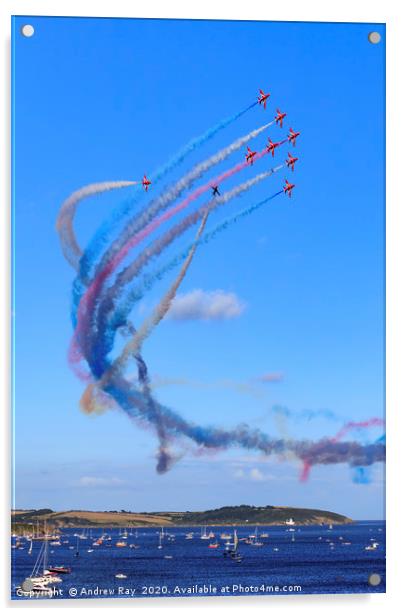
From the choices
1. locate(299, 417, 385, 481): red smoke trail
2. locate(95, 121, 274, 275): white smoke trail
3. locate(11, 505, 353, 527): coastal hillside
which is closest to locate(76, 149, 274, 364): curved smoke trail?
locate(95, 121, 274, 275): white smoke trail

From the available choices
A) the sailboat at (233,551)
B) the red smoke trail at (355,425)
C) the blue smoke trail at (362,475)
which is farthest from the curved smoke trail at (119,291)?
the blue smoke trail at (362,475)

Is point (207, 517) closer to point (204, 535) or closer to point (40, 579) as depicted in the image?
point (204, 535)

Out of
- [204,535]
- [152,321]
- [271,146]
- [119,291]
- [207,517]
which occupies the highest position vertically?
[271,146]

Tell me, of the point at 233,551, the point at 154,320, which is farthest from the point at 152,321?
the point at 233,551

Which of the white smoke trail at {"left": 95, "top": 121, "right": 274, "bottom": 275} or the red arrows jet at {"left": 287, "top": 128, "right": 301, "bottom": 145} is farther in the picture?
the red arrows jet at {"left": 287, "top": 128, "right": 301, "bottom": 145}

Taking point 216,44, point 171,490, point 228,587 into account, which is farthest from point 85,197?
point 228,587

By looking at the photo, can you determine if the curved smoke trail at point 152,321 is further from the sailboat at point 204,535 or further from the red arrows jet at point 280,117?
the sailboat at point 204,535

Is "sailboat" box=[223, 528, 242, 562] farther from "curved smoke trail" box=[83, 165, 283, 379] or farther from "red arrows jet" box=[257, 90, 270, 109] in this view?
"red arrows jet" box=[257, 90, 270, 109]
